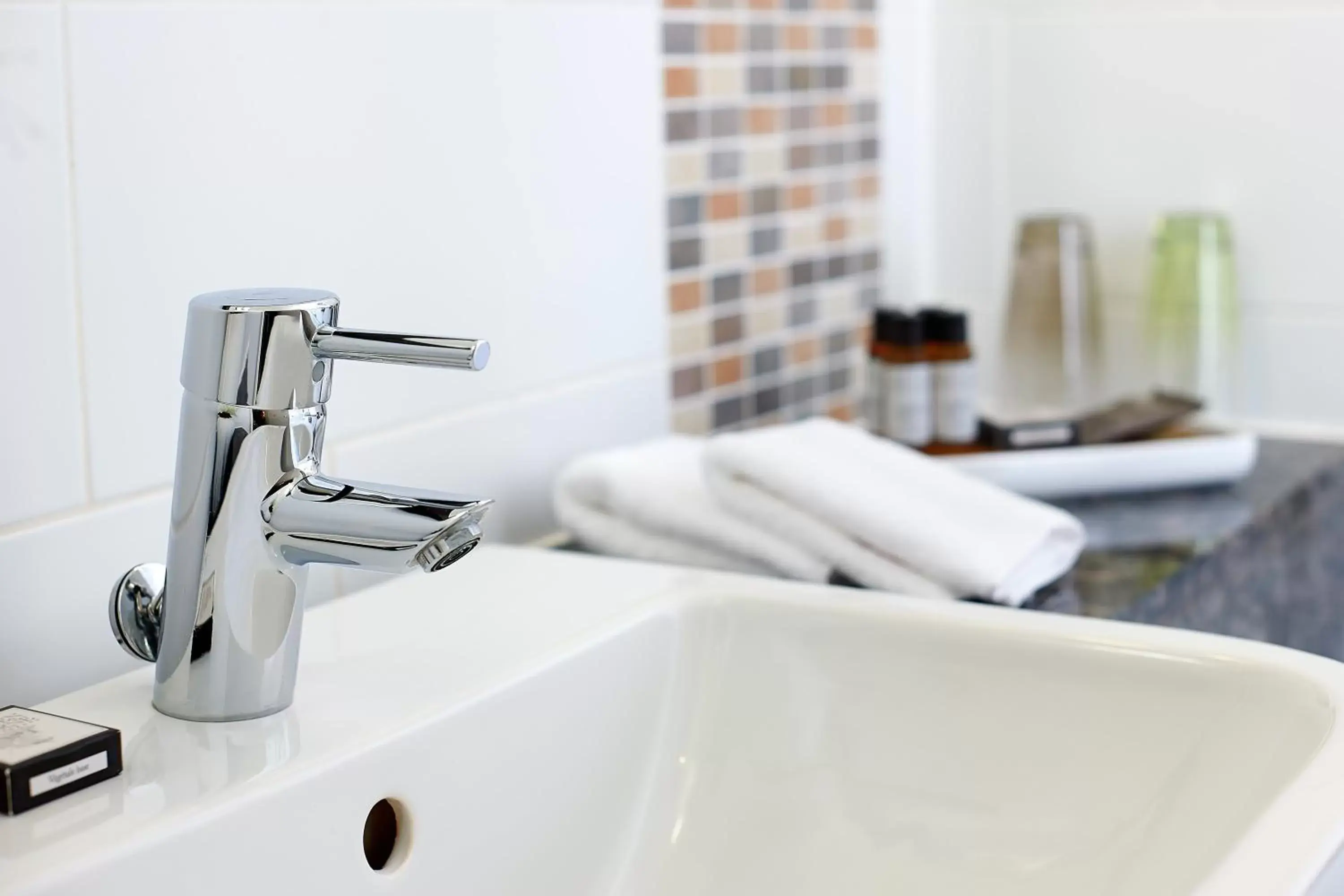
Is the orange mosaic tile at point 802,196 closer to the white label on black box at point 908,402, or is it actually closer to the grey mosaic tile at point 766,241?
the grey mosaic tile at point 766,241

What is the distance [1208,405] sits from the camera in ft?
4.39

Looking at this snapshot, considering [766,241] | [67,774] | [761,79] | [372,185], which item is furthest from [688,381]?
[67,774]

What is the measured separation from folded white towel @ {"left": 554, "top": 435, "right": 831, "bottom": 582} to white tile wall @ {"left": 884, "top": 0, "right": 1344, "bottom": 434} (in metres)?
0.58

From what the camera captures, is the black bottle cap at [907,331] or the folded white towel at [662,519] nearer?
the folded white towel at [662,519]

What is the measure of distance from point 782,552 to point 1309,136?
2.33 ft

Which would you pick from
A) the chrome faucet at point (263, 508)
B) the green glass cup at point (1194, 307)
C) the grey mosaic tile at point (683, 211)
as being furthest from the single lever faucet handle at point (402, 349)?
the green glass cup at point (1194, 307)

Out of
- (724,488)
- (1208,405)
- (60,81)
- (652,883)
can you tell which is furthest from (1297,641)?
(60,81)

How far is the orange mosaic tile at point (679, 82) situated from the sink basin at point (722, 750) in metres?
0.43

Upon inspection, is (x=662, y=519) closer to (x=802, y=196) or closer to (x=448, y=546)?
(x=448, y=546)

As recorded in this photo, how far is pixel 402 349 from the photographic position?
58cm

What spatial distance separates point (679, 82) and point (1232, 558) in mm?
516

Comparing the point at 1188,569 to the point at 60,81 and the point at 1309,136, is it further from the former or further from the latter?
the point at 60,81

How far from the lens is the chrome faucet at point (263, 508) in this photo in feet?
1.93

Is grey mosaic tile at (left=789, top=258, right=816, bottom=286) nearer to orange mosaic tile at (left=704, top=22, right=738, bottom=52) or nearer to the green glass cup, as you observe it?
orange mosaic tile at (left=704, top=22, right=738, bottom=52)
